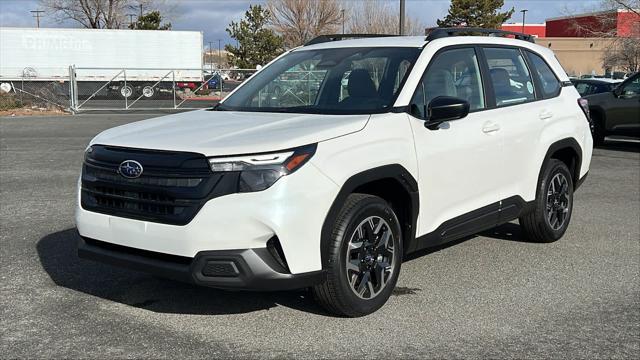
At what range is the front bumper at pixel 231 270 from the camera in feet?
11.7

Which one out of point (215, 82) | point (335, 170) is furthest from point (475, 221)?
point (215, 82)

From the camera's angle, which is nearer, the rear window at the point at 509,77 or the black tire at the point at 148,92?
the rear window at the point at 509,77

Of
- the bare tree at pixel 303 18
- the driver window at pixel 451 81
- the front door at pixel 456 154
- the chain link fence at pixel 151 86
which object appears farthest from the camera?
the bare tree at pixel 303 18

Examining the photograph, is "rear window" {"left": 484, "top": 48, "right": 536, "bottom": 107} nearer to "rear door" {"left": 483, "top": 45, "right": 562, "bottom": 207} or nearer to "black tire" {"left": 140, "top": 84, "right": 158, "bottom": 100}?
"rear door" {"left": 483, "top": 45, "right": 562, "bottom": 207}

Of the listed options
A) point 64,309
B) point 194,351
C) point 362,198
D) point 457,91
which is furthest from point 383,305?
point 64,309

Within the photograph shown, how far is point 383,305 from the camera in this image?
175 inches

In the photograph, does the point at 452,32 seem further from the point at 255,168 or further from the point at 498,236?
the point at 255,168

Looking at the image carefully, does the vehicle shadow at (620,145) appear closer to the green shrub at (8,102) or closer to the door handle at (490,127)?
the door handle at (490,127)

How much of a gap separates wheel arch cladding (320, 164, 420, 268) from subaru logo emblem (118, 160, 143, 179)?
112 centimetres

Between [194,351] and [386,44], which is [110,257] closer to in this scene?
[194,351]

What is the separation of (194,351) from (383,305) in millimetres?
1374

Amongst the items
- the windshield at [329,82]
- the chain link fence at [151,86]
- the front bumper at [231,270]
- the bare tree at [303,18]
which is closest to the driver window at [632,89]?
the windshield at [329,82]

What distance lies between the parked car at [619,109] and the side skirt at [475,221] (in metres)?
9.04

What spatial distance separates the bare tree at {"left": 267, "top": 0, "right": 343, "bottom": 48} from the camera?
46688 mm
